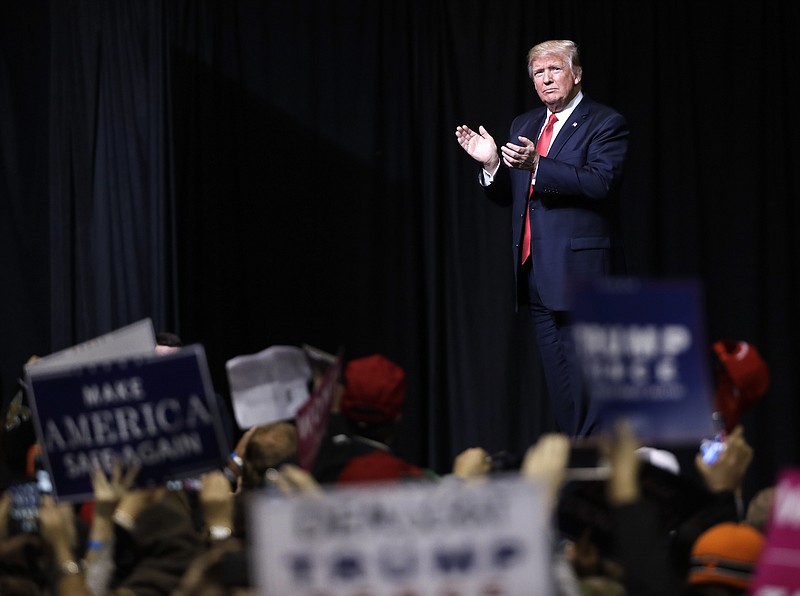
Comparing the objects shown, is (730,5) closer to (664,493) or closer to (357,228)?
(357,228)

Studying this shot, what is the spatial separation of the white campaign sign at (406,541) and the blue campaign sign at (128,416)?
2.72 ft

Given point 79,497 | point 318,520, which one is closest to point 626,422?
point 318,520

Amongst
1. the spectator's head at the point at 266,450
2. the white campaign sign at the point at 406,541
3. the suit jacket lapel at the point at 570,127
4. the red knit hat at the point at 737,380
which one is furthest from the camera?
the suit jacket lapel at the point at 570,127

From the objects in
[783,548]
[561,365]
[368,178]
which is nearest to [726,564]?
→ [783,548]

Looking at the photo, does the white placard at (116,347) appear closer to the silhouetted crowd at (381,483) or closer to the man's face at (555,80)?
the silhouetted crowd at (381,483)

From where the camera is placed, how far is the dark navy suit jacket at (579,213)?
4367mm

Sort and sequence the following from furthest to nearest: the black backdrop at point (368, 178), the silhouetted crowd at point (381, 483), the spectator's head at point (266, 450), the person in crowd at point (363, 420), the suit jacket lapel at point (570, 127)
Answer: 1. the black backdrop at point (368, 178)
2. the suit jacket lapel at point (570, 127)
3. the spectator's head at point (266, 450)
4. the person in crowd at point (363, 420)
5. the silhouetted crowd at point (381, 483)

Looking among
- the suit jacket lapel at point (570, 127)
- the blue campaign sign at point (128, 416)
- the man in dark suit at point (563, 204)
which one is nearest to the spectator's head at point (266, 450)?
the blue campaign sign at point (128, 416)

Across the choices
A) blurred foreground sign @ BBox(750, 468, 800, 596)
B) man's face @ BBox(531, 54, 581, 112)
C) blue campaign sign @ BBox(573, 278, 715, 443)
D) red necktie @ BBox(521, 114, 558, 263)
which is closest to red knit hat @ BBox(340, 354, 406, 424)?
blue campaign sign @ BBox(573, 278, 715, 443)

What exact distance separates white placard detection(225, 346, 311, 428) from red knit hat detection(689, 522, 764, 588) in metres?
1.25

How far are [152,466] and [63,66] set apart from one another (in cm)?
339

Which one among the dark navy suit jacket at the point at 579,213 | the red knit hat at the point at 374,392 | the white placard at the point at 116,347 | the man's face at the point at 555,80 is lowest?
the red knit hat at the point at 374,392

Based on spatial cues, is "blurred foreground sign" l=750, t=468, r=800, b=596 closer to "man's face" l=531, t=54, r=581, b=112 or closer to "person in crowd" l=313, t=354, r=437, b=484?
"person in crowd" l=313, t=354, r=437, b=484

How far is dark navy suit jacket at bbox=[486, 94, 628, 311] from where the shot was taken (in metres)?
4.37
